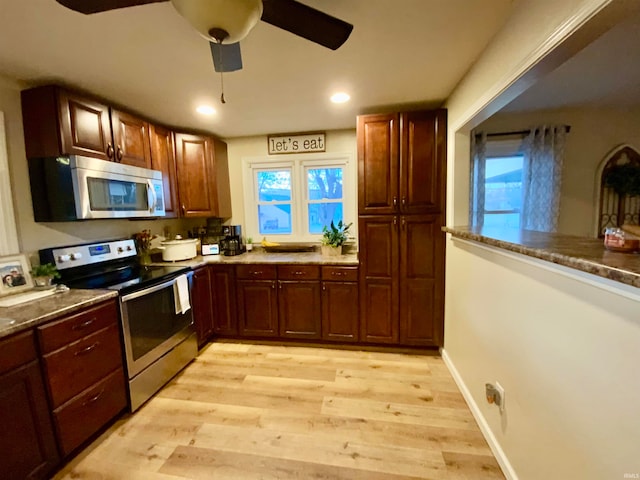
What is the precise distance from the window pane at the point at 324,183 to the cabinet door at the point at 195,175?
1.12m

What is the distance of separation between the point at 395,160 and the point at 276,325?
78.9 inches

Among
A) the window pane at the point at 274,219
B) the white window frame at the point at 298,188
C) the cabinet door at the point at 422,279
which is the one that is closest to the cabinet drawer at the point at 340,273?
the cabinet door at the point at 422,279

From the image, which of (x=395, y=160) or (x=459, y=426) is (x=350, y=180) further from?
(x=459, y=426)

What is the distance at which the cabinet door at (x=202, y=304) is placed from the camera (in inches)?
104

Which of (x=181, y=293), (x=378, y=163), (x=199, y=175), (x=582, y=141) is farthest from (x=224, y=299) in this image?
(x=582, y=141)

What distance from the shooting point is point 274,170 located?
11.0ft

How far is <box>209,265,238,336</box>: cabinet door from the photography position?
2.87 metres

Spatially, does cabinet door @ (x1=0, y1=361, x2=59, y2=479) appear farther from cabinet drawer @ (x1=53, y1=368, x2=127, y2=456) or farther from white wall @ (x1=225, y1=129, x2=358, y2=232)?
white wall @ (x1=225, y1=129, x2=358, y2=232)

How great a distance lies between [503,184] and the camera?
115 inches

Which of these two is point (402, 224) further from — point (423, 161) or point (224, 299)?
point (224, 299)

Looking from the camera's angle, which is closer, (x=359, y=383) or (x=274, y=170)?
(x=359, y=383)

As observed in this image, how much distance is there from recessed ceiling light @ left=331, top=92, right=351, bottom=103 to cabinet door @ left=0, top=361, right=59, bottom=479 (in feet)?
8.29

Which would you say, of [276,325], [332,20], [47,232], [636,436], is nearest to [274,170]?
[276,325]

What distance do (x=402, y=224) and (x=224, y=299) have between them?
1969mm
